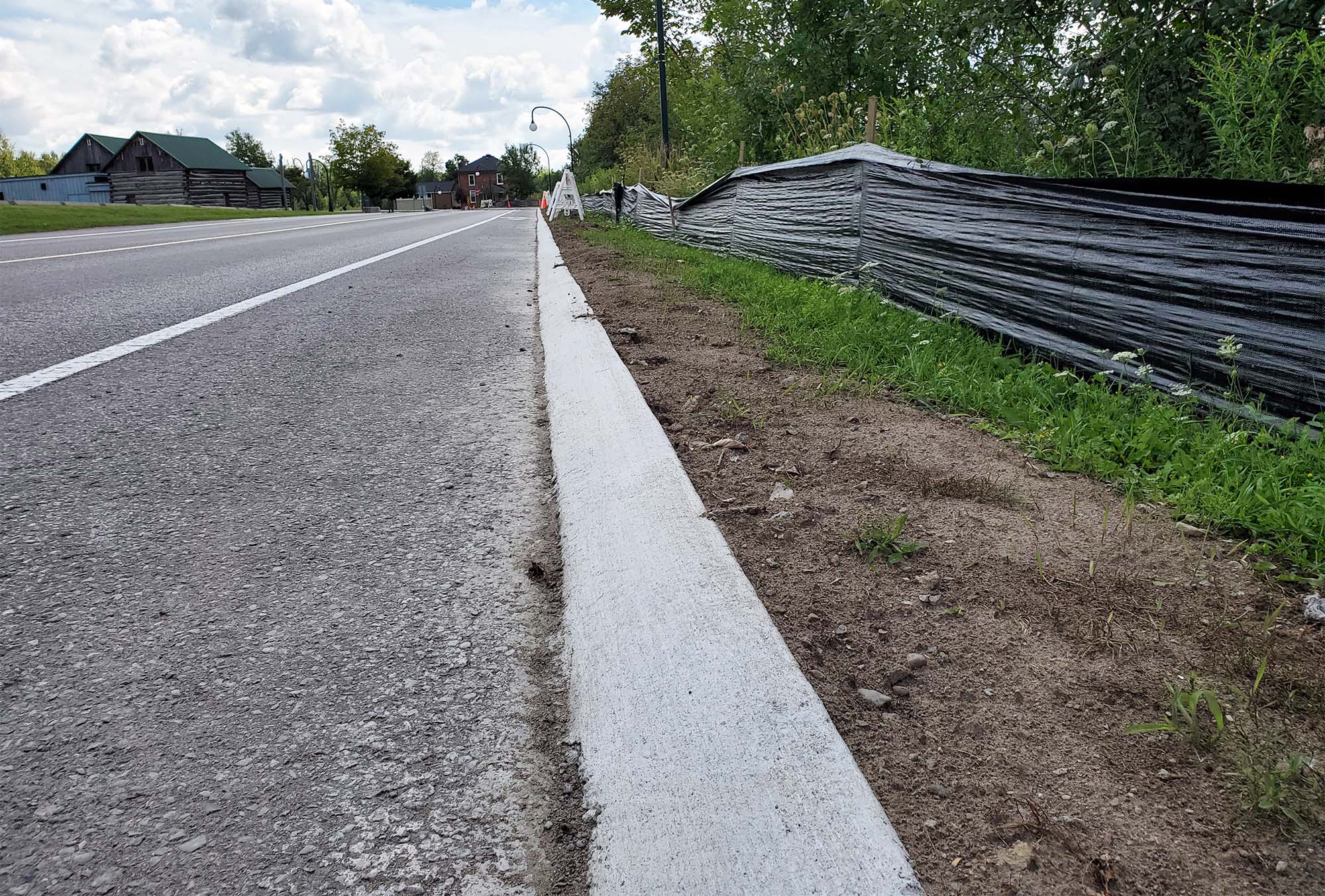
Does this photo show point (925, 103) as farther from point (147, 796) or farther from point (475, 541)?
point (147, 796)

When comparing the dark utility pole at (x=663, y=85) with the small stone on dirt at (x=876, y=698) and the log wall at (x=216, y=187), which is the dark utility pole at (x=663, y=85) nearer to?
the small stone on dirt at (x=876, y=698)

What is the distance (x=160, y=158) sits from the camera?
6500cm

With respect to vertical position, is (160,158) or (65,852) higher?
(160,158)

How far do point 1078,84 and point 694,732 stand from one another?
15.9 feet

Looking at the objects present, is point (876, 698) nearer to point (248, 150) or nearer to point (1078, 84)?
point (1078, 84)

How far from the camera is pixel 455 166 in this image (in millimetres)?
139875

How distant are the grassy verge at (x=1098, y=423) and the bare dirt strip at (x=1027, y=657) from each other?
12 centimetres

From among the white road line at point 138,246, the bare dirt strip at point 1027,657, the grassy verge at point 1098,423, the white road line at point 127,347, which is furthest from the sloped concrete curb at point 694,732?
the white road line at point 138,246

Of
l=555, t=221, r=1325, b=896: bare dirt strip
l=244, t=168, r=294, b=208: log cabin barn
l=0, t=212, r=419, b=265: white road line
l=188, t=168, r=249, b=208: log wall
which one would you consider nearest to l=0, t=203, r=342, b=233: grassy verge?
l=0, t=212, r=419, b=265: white road line

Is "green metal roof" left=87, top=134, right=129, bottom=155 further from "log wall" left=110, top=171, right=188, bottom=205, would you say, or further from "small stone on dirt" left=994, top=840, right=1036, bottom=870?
"small stone on dirt" left=994, top=840, right=1036, bottom=870

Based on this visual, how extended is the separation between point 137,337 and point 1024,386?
441cm

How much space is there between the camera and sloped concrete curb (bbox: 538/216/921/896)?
1029 millimetres

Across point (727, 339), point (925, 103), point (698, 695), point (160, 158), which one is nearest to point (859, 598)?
point (698, 695)

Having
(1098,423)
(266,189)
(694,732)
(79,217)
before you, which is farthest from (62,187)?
(694,732)
